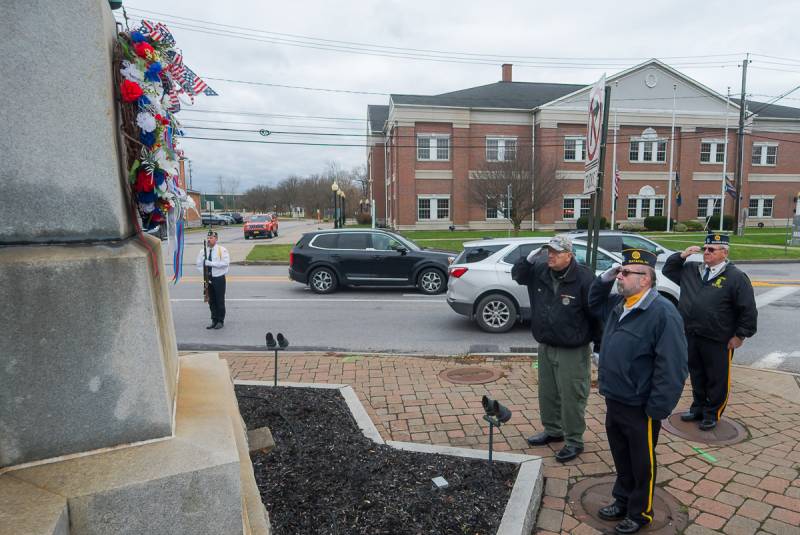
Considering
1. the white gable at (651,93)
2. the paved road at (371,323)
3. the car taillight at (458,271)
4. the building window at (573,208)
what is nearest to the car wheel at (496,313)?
the paved road at (371,323)

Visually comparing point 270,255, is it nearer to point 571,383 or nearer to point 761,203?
point 571,383

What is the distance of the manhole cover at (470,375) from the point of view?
19.5ft

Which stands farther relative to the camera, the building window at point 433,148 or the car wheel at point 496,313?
the building window at point 433,148

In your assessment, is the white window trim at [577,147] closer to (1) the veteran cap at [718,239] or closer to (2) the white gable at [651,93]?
(2) the white gable at [651,93]

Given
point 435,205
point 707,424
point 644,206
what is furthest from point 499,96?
point 707,424

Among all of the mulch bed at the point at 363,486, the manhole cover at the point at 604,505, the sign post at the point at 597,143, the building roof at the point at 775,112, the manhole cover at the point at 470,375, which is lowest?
the manhole cover at the point at 470,375

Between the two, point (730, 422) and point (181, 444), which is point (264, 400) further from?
point (730, 422)

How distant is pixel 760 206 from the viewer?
41.1 meters

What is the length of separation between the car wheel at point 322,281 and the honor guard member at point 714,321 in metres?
9.57

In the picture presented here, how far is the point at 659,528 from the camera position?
125 inches

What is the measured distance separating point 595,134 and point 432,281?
25.6 feet

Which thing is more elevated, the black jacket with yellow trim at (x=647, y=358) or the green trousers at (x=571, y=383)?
the black jacket with yellow trim at (x=647, y=358)

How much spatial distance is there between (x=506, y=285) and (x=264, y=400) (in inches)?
203

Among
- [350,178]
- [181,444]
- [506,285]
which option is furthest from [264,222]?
[350,178]
